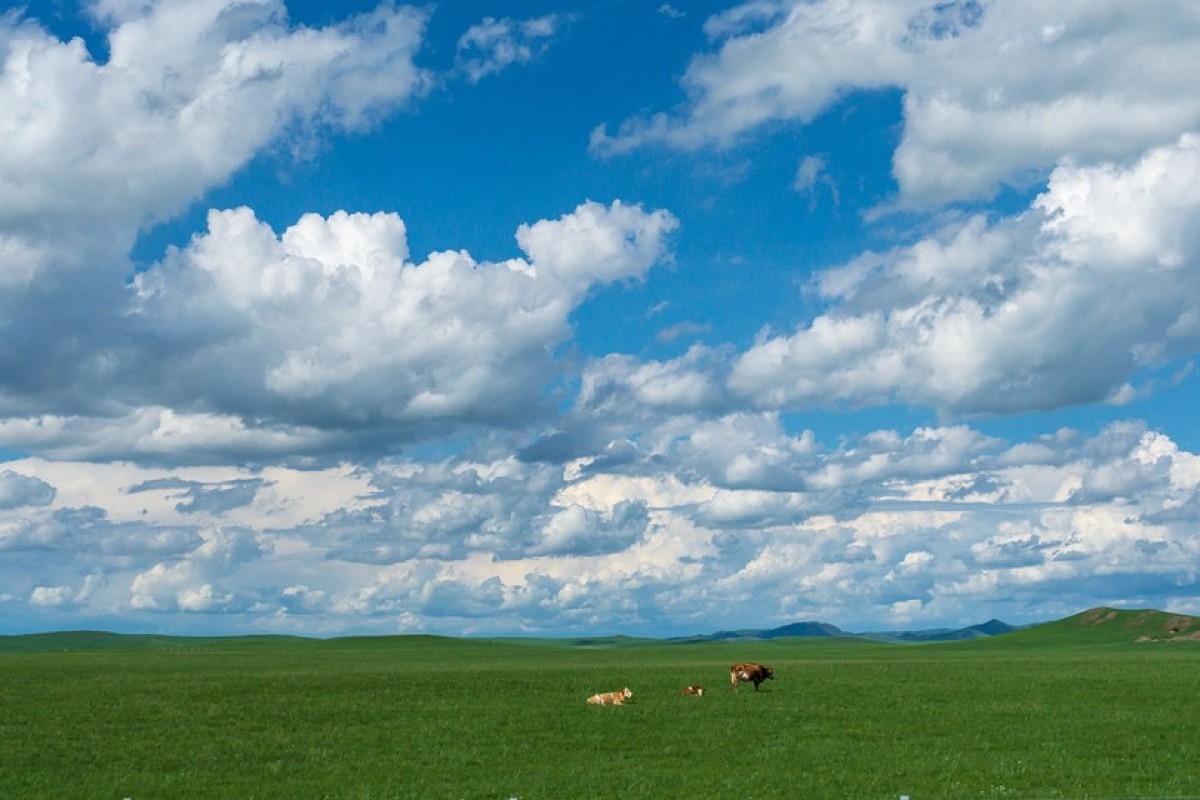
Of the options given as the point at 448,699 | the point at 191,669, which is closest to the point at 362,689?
the point at 448,699

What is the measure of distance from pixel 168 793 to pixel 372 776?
17.1 feet

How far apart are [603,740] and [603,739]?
19 centimetres

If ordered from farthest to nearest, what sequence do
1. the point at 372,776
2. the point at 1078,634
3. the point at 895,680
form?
1. the point at 1078,634
2. the point at 895,680
3. the point at 372,776

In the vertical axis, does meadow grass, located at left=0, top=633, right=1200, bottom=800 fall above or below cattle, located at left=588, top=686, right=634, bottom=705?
below

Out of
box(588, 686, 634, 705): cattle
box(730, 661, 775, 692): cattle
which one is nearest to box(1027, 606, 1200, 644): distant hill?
box(730, 661, 775, 692): cattle

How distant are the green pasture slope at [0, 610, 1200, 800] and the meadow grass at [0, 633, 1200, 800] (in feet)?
0.41

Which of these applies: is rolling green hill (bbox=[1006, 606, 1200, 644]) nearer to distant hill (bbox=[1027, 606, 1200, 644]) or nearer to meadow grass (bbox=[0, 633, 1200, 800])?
distant hill (bbox=[1027, 606, 1200, 644])

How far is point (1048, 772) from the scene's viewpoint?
31.2 meters

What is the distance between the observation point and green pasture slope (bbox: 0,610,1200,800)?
30438mm

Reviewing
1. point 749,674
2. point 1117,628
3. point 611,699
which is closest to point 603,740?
point 611,699

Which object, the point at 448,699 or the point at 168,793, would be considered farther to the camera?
the point at 448,699

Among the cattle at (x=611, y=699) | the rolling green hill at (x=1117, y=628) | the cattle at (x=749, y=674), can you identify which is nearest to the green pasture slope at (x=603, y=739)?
the cattle at (x=611, y=699)

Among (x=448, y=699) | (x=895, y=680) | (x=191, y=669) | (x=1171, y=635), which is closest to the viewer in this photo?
(x=448, y=699)

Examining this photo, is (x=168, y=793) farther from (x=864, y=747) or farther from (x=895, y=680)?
(x=895, y=680)
